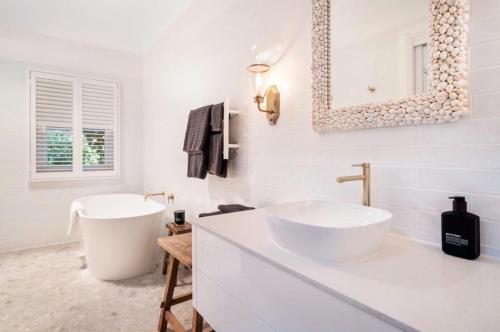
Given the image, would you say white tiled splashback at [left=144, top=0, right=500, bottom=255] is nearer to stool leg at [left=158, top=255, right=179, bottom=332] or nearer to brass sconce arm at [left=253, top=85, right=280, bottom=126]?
brass sconce arm at [left=253, top=85, right=280, bottom=126]

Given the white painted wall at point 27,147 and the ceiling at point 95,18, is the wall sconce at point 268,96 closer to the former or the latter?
the ceiling at point 95,18

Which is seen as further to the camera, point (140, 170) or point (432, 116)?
point (140, 170)

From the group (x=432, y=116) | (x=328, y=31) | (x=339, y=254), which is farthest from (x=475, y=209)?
(x=328, y=31)

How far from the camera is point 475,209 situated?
0.87m

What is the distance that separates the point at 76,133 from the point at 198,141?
226cm

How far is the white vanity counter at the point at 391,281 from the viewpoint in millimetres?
523

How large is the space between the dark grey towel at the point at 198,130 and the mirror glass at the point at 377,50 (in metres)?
1.05

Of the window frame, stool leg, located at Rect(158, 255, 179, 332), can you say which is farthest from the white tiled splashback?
the window frame

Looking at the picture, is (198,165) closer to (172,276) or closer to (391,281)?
(172,276)

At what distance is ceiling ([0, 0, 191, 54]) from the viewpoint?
264cm

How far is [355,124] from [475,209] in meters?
0.52

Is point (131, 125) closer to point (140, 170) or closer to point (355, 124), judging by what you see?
point (140, 170)

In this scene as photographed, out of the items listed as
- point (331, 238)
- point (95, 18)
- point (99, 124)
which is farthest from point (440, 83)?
point (99, 124)

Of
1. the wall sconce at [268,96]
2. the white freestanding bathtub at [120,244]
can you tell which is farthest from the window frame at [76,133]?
the wall sconce at [268,96]
